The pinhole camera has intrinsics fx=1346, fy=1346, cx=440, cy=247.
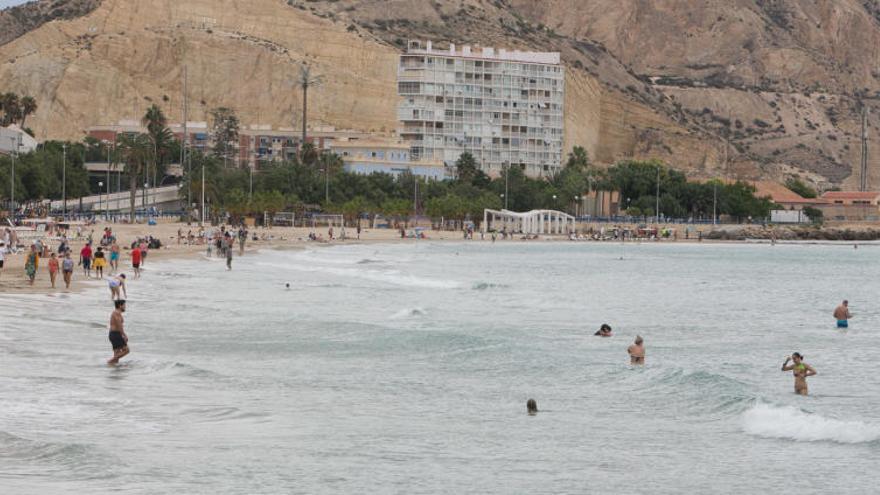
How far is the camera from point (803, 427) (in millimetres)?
20188

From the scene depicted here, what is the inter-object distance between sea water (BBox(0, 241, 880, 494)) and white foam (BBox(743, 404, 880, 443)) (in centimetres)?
5

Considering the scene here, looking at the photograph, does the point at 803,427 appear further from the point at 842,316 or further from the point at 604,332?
the point at 842,316

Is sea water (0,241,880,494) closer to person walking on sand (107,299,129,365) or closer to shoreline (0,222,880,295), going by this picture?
person walking on sand (107,299,129,365)

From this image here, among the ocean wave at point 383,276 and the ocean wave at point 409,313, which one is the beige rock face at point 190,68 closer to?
the ocean wave at point 383,276

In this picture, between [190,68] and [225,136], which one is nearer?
[225,136]

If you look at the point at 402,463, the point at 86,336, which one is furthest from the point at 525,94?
the point at 402,463

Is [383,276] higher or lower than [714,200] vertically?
lower

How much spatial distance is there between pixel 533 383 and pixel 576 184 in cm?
11670

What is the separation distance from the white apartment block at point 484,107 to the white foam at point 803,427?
13434cm

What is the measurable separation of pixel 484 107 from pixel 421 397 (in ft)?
454

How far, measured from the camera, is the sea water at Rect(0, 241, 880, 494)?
55.1 feet

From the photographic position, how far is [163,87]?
579 feet

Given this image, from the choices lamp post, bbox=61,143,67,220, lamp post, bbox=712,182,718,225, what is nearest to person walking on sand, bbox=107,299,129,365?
lamp post, bbox=61,143,67,220

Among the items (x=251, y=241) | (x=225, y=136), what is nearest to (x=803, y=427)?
(x=251, y=241)
